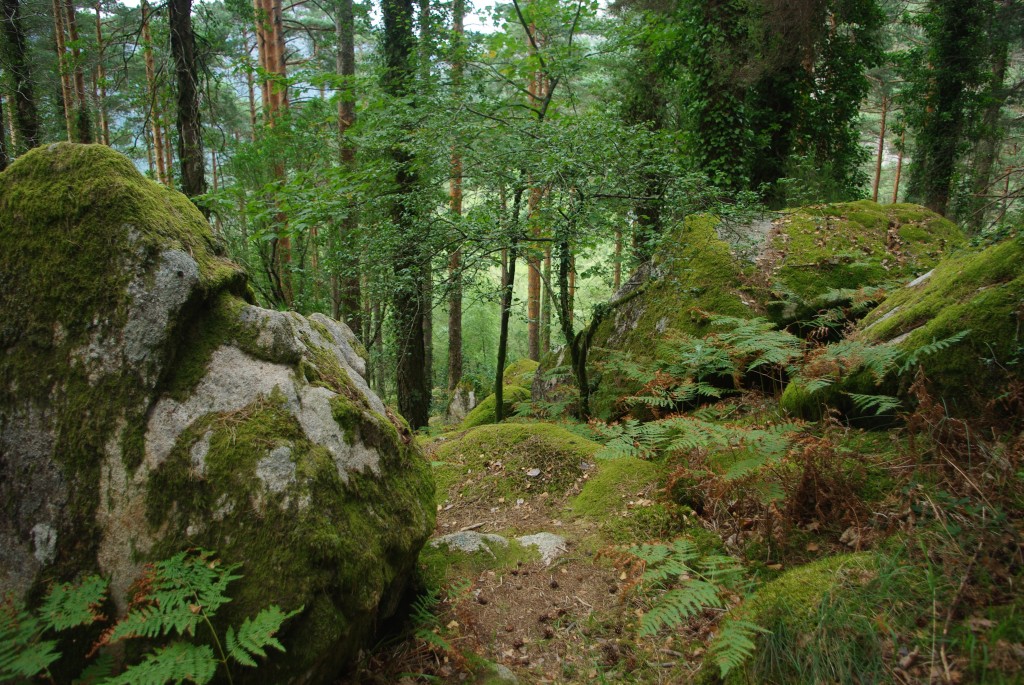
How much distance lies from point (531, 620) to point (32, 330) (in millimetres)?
2918

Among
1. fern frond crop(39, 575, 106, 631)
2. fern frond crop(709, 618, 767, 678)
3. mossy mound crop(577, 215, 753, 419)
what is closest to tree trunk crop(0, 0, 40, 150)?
mossy mound crop(577, 215, 753, 419)

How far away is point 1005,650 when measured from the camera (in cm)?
171

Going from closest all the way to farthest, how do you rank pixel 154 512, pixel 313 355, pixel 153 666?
pixel 153 666
pixel 154 512
pixel 313 355

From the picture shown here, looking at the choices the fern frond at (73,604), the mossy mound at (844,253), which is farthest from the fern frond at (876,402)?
the fern frond at (73,604)

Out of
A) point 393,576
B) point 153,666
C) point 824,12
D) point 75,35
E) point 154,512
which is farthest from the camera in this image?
point 75,35

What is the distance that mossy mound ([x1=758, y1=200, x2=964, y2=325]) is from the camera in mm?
6074

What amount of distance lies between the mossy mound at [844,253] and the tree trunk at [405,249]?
14.1 ft

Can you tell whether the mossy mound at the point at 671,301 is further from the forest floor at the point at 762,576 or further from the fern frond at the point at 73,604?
the fern frond at the point at 73,604

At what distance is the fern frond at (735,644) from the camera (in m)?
2.02

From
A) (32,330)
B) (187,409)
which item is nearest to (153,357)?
(187,409)

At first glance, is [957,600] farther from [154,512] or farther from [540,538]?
[154,512]

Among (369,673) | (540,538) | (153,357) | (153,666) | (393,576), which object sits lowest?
(540,538)

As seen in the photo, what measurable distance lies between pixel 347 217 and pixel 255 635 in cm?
709

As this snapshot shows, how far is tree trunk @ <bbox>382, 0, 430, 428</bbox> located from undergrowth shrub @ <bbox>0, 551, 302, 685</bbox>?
4.89 m
